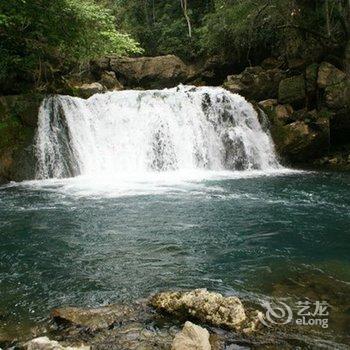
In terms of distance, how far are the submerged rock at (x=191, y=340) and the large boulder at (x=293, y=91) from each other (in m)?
15.8

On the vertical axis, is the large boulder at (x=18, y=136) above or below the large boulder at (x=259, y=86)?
below

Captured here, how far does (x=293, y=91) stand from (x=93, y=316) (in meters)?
15.7

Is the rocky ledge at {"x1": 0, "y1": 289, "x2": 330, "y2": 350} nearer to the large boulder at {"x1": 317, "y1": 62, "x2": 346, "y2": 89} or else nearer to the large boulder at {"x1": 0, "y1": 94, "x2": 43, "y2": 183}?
the large boulder at {"x1": 0, "y1": 94, "x2": 43, "y2": 183}

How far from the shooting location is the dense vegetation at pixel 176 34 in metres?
14.4

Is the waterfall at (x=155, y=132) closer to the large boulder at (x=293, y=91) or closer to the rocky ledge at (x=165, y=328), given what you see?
the large boulder at (x=293, y=91)

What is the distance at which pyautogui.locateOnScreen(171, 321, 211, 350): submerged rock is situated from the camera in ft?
12.3

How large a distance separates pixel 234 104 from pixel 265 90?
2402 millimetres

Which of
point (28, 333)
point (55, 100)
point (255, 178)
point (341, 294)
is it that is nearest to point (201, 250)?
point (341, 294)

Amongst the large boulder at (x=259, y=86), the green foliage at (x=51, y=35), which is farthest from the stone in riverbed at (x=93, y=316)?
the large boulder at (x=259, y=86)

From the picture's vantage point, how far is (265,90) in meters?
19.6

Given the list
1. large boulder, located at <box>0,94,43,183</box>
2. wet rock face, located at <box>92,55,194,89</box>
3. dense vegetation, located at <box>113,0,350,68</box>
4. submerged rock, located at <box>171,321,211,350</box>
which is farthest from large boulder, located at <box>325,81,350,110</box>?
submerged rock, located at <box>171,321,211,350</box>

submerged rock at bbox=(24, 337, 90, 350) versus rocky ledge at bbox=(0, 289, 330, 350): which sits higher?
submerged rock at bbox=(24, 337, 90, 350)

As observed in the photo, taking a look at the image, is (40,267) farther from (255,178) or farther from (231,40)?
(231,40)

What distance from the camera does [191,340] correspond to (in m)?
3.81
